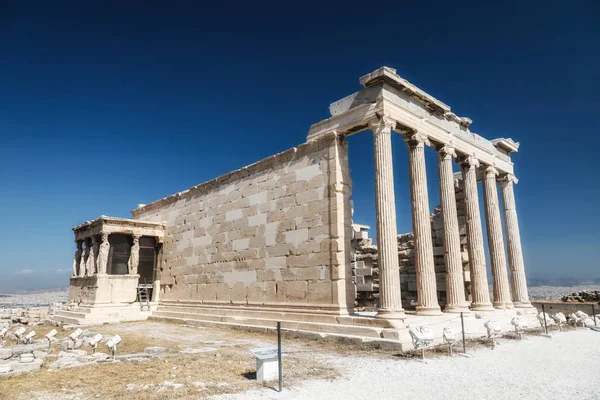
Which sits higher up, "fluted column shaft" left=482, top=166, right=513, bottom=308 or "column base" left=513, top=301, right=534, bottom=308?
"fluted column shaft" left=482, top=166, right=513, bottom=308

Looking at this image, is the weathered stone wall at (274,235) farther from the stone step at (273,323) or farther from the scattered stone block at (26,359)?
the scattered stone block at (26,359)

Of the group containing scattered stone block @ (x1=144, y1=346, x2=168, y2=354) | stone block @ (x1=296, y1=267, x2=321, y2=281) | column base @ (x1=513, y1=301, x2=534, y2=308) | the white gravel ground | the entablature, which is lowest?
the white gravel ground

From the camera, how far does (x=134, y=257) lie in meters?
21.5

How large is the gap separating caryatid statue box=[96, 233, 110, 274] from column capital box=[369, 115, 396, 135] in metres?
14.8

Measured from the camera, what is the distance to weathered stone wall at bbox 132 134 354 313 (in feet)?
43.5

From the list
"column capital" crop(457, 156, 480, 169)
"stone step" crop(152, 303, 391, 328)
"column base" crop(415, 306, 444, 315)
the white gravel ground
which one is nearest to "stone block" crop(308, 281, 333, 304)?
"stone step" crop(152, 303, 391, 328)

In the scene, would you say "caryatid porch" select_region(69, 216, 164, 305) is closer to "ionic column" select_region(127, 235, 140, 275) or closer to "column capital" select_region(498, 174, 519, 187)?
"ionic column" select_region(127, 235, 140, 275)

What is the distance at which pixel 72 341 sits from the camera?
10.9 meters

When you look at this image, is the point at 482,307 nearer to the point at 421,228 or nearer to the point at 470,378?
the point at 421,228

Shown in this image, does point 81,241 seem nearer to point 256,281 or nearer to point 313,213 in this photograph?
point 256,281

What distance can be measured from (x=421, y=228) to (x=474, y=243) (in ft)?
13.4

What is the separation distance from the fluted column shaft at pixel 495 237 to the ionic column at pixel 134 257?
1711 cm

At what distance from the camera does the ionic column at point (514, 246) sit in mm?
18031

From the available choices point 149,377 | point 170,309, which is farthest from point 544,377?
point 170,309
